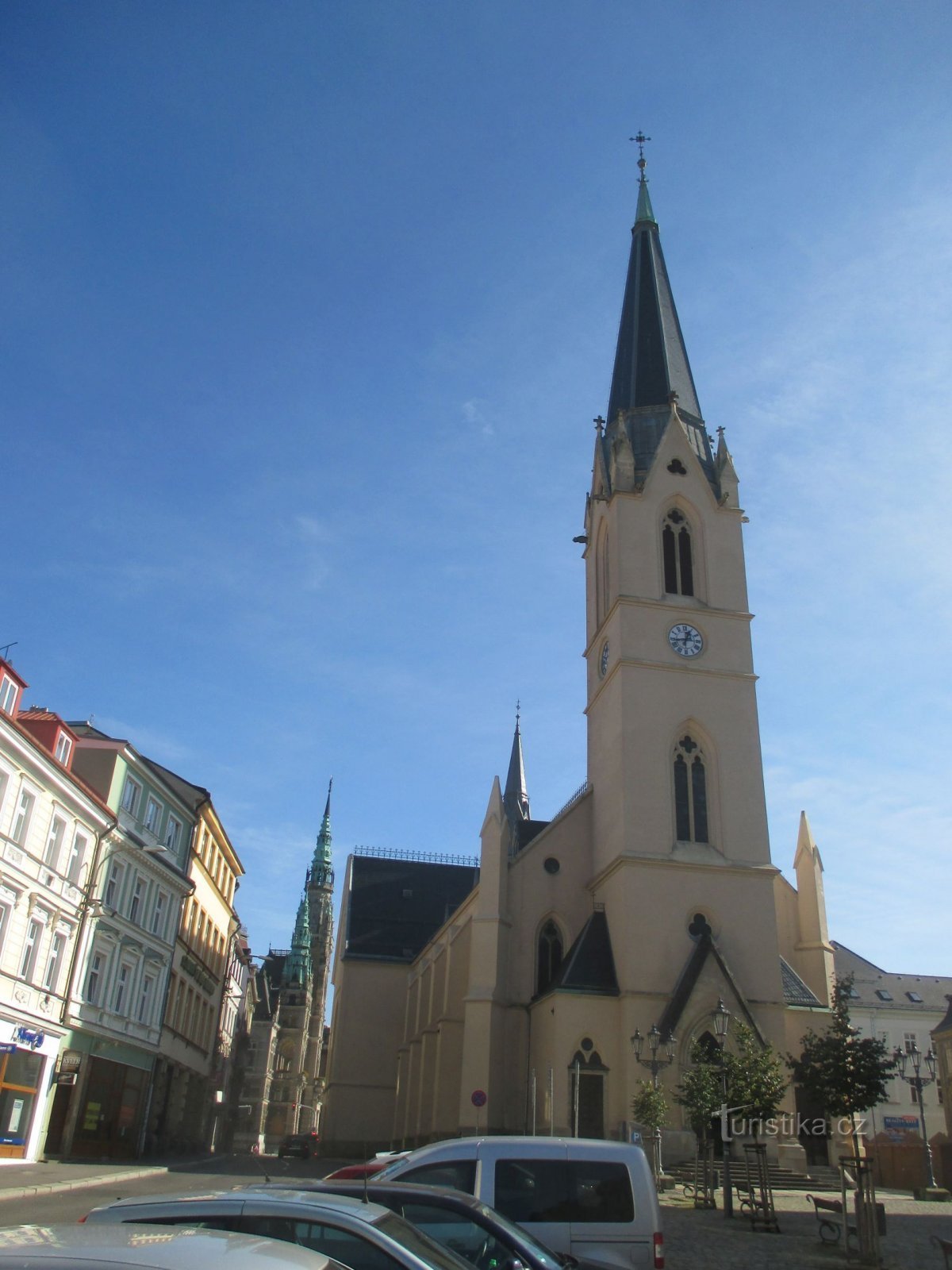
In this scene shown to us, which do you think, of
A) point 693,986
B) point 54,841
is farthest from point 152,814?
point 693,986

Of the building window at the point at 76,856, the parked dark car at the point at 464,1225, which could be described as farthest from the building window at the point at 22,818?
the parked dark car at the point at 464,1225

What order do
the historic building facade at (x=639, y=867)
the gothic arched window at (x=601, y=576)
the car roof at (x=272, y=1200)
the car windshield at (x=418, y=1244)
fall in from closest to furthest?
1. the car windshield at (x=418, y=1244)
2. the car roof at (x=272, y=1200)
3. the historic building facade at (x=639, y=867)
4. the gothic arched window at (x=601, y=576)

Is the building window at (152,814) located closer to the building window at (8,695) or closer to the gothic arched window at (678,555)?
the building window at (8,695)

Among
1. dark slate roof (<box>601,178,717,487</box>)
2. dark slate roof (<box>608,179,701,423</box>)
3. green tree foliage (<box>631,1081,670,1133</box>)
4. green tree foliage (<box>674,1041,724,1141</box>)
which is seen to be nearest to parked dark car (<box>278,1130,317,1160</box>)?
green tree foliage (<box>631,1081,670,1133</box>)

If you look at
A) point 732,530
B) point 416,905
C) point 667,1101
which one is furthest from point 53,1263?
point 416,905

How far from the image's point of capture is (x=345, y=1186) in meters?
7.87

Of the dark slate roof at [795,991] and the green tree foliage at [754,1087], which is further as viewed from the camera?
the dark slate roof at [795,991]

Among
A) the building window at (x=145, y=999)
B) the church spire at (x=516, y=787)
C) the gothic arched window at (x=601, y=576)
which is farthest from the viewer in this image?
the church spire at (x=516, y=787)

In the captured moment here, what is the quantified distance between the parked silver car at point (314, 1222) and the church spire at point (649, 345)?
1596 inches

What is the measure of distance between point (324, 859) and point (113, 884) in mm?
89958

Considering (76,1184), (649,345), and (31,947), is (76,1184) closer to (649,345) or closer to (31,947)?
(31,947)

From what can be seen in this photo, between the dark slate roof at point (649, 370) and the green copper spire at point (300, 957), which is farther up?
the dark slate roof at point (649, 370)

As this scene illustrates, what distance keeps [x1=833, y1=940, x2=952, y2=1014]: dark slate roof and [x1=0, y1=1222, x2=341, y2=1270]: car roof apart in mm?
57927

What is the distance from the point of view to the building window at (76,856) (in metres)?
27.8
